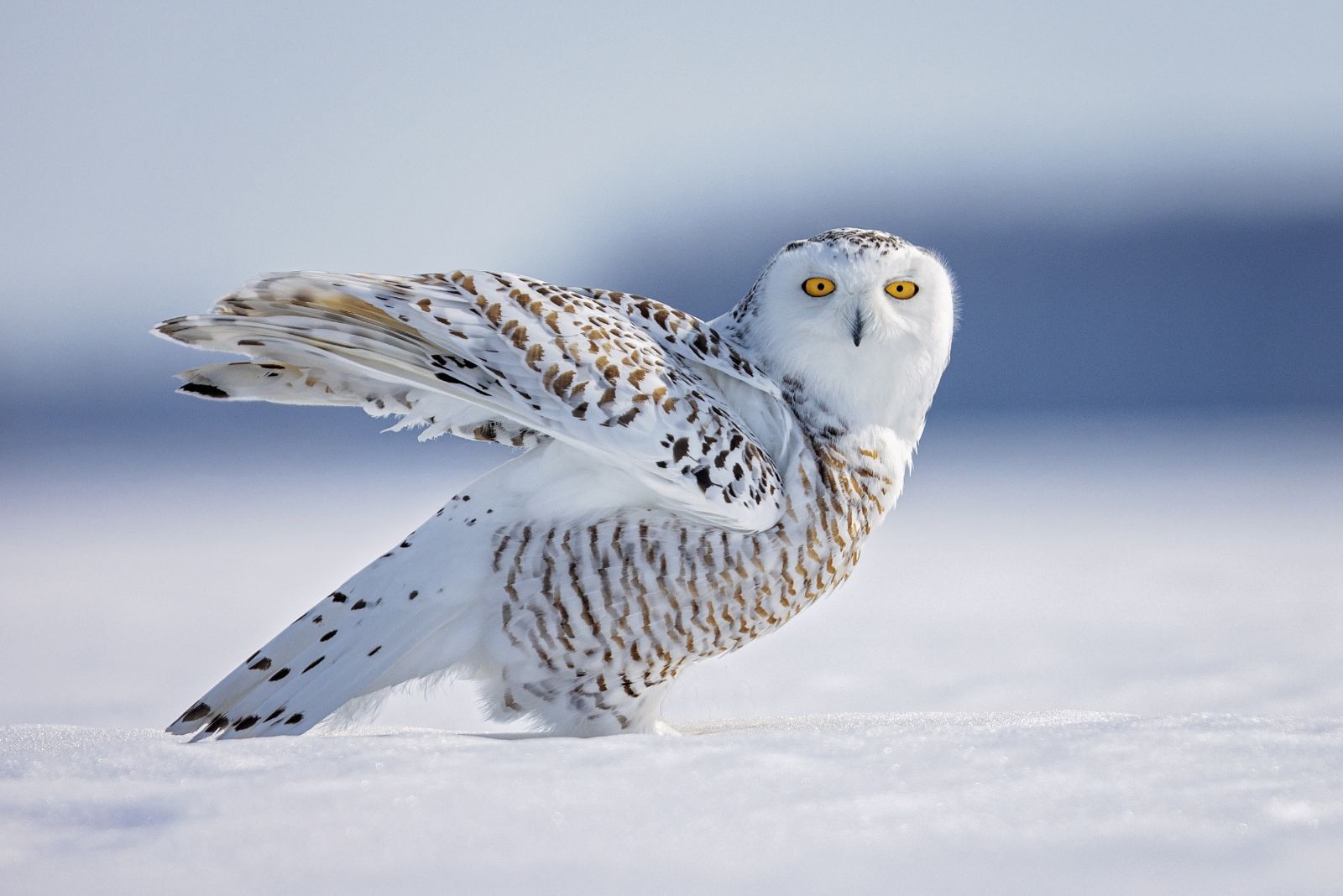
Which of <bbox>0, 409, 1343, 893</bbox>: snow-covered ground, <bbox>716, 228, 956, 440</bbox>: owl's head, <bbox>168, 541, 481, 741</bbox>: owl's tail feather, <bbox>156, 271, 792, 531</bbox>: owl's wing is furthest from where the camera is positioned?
<bbox>716, 228, 956, 440</bbox>: owl's head

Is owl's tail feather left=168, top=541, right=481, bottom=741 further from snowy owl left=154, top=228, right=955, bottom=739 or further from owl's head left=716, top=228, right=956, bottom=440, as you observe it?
owl's head left=716, top=228, right=956, bottom=440

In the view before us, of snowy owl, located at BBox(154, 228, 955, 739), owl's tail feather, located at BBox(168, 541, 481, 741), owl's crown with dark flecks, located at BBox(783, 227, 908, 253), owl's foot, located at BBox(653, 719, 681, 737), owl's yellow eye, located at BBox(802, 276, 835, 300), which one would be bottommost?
owl's foot, located at BBox(653, 719, 681, 737)

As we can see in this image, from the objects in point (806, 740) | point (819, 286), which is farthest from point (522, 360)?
point (806, 740)

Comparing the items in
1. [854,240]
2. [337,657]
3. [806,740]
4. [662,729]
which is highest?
[854,240]

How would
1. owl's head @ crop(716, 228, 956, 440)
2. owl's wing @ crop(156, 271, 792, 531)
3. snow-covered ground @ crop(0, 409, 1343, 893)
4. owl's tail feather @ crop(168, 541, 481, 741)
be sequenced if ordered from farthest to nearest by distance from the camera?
owl's head @ crop(716, 228, 956, 440) < owl's tail feather @ crop(168, 541, 481, 741) < owl's wing @ crop(156, 271, 792, 531) < snow-covered ground @ crop(0, 409, 1343, 893)

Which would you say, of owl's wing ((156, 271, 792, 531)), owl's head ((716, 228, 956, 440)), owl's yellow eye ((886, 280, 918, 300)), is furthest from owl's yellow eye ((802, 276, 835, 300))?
owl's wing ((156, 271, 792, 531))

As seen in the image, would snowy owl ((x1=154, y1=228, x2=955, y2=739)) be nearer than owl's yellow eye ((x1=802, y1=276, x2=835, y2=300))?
Yes

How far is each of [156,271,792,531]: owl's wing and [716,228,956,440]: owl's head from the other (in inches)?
12.6

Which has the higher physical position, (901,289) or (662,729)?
(901,289)

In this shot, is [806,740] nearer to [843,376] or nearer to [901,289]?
[843,376]

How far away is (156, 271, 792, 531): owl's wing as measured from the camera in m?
2.30

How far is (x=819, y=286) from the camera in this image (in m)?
2.72

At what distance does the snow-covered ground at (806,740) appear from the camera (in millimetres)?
1594

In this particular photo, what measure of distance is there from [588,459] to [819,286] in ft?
2.21
